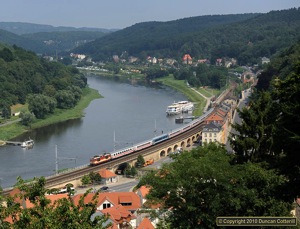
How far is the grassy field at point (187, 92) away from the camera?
159 ft

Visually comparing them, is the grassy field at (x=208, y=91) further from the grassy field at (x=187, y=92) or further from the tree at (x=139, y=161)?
the tree at (x=139, y=161)

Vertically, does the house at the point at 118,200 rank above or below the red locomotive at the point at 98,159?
above

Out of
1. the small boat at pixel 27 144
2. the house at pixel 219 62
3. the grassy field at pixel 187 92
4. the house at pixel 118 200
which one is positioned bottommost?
the grassy field at pixel 187 92

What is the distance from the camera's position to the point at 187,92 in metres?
60.9

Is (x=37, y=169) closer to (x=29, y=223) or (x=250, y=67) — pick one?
(x=29, y=223)

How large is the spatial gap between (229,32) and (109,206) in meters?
96.6

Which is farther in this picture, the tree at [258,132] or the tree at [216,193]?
the tree at [258,132]

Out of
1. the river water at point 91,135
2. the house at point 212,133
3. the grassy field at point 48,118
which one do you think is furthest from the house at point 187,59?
the house at point 212,133

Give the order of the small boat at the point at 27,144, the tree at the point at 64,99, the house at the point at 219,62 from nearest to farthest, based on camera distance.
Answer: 1. the small boat at the point at 27,144
2. the tree at the point at 64,99
3. the house at the point at 219,62

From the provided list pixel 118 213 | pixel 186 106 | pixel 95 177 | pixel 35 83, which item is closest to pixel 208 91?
pixel 186 106

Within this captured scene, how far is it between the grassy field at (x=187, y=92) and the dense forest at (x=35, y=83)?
412 inches

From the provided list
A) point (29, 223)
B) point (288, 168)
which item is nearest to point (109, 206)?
point (288, 168)

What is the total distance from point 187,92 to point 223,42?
47515 millimetres

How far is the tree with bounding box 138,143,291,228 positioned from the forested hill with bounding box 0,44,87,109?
1380 inches
